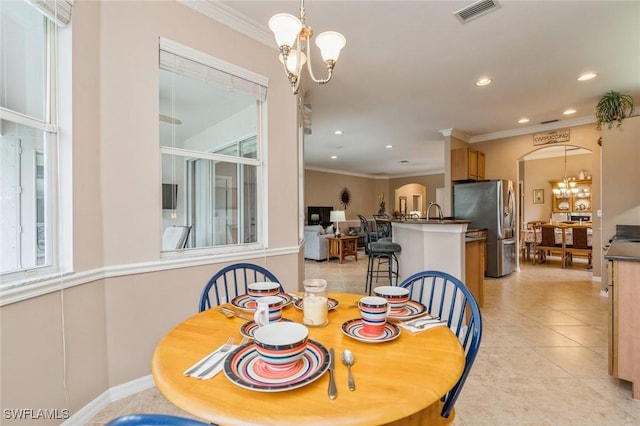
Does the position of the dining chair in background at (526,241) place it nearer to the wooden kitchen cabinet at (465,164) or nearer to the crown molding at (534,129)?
the wooden kitchen cabinet at (465,164)

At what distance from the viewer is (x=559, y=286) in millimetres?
4609

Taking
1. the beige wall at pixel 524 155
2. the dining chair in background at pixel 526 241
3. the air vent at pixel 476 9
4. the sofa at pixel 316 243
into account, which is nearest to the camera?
the air vent at pixel 476 9

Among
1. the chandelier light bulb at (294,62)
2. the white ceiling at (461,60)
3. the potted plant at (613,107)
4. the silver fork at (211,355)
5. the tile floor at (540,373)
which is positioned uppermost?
the white ceiling at (461,60)

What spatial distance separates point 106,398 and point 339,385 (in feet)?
6.12

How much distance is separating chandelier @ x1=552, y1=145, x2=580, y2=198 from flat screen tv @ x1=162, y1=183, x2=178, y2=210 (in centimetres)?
903

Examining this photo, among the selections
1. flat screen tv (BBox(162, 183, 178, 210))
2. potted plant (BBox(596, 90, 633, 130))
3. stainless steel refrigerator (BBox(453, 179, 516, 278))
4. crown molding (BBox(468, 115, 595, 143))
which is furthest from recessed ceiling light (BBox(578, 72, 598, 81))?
flat screen tv (BBox(162, 183, 178, 210))

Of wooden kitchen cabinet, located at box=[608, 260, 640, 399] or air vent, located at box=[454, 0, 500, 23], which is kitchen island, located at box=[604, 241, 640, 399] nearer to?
wooden kitchen cabinet, located at box=[608, 260, 640, 399]

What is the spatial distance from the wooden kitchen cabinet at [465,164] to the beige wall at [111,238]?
4666 millimetres

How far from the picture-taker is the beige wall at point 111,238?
151 cm

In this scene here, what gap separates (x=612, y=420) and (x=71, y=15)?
12.4ft

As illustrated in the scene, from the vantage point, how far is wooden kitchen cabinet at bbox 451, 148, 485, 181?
17.9 feet

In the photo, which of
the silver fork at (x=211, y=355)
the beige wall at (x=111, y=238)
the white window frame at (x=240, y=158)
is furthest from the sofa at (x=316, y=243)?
the silver fork at (x=211, y=355)

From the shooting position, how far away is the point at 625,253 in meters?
2.00

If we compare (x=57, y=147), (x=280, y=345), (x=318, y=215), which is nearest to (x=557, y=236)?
(x=318, y=215)
